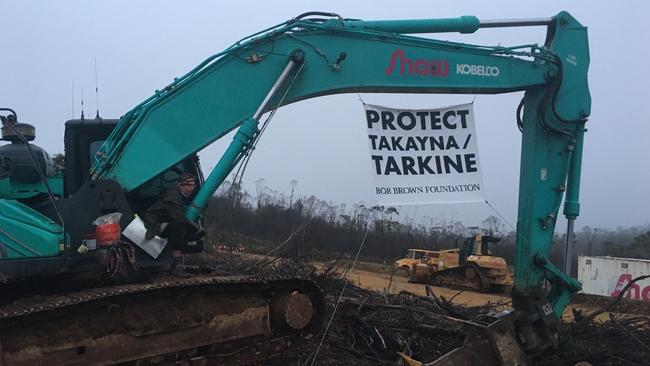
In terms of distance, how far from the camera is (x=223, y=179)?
5.41 metres

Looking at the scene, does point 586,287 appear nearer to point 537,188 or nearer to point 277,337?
point 537,188

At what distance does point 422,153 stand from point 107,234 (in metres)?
3.05

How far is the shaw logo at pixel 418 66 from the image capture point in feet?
19.6

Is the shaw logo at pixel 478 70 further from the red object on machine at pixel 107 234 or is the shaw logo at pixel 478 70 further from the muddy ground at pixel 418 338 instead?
the red object on machine at pixel 107 234

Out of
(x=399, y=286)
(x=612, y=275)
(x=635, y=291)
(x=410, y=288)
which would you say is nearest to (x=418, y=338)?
(x=635, y=291)

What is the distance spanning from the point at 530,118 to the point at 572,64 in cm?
73

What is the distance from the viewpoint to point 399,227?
4275 cm

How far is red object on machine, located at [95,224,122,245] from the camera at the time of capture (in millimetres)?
4742

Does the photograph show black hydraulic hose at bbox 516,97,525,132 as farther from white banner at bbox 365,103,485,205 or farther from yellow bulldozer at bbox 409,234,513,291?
yellow bulldozer at bbox 409,234,513,291

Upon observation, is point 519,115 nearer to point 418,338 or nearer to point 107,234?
point 418,338

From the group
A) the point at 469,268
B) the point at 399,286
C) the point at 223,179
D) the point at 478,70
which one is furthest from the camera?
the point at 399,286

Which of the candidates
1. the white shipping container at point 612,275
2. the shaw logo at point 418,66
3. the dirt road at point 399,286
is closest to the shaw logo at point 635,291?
the white shipping container at point 612,275

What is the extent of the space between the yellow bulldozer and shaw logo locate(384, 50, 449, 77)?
57.0 feet

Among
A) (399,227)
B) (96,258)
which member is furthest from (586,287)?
(399,227)
